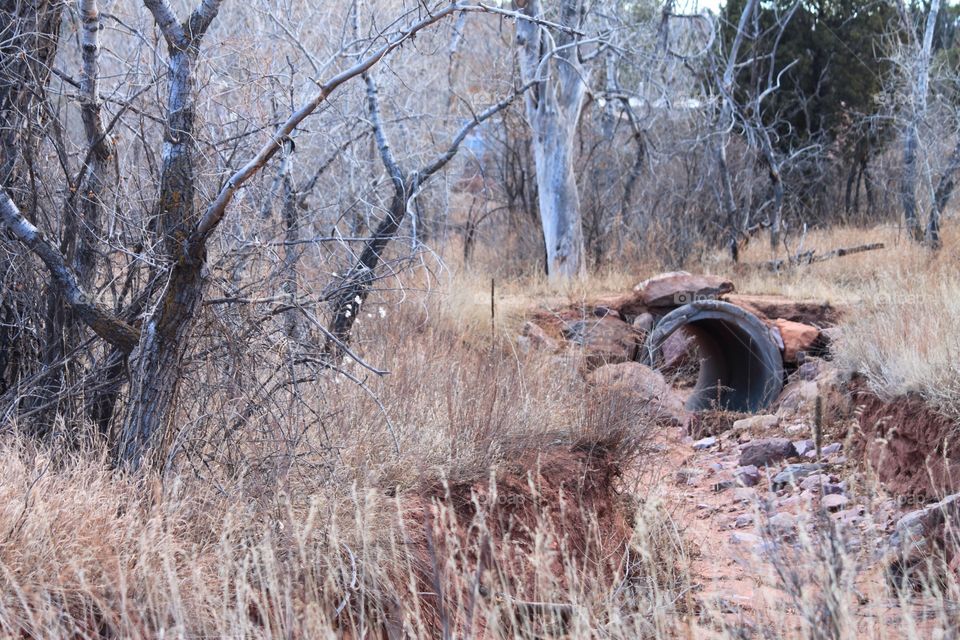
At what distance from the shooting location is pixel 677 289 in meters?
10.9

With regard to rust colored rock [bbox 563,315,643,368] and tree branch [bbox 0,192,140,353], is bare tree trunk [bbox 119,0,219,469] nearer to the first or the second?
tree branch [bbox 0,192,140,353]

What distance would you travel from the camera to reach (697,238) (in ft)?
46.1

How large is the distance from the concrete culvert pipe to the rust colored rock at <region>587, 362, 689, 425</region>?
0.37 meters

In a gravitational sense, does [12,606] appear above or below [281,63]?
below

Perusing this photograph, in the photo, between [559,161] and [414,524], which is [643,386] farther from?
[559,161]

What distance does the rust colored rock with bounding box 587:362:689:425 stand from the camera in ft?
20.7

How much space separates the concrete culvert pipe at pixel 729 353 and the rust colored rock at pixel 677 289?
11.4 inches

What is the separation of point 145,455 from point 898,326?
5.79m

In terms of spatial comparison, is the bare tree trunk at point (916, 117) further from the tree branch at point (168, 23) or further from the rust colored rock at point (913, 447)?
the tree branch at point (168, 23)

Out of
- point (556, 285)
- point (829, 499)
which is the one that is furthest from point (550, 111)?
point (829, 499)

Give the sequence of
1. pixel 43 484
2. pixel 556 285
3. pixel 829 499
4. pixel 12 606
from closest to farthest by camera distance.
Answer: pixel 12 606 < pixel 43 484 < pixel 829 499 < pixel 556 285

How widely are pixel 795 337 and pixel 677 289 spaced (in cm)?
138

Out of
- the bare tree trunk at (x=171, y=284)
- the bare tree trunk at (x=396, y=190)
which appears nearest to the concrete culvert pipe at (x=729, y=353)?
the bare tree trunk at (x=396, y=190)

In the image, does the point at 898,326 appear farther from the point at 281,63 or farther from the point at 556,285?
the point at 281,63
